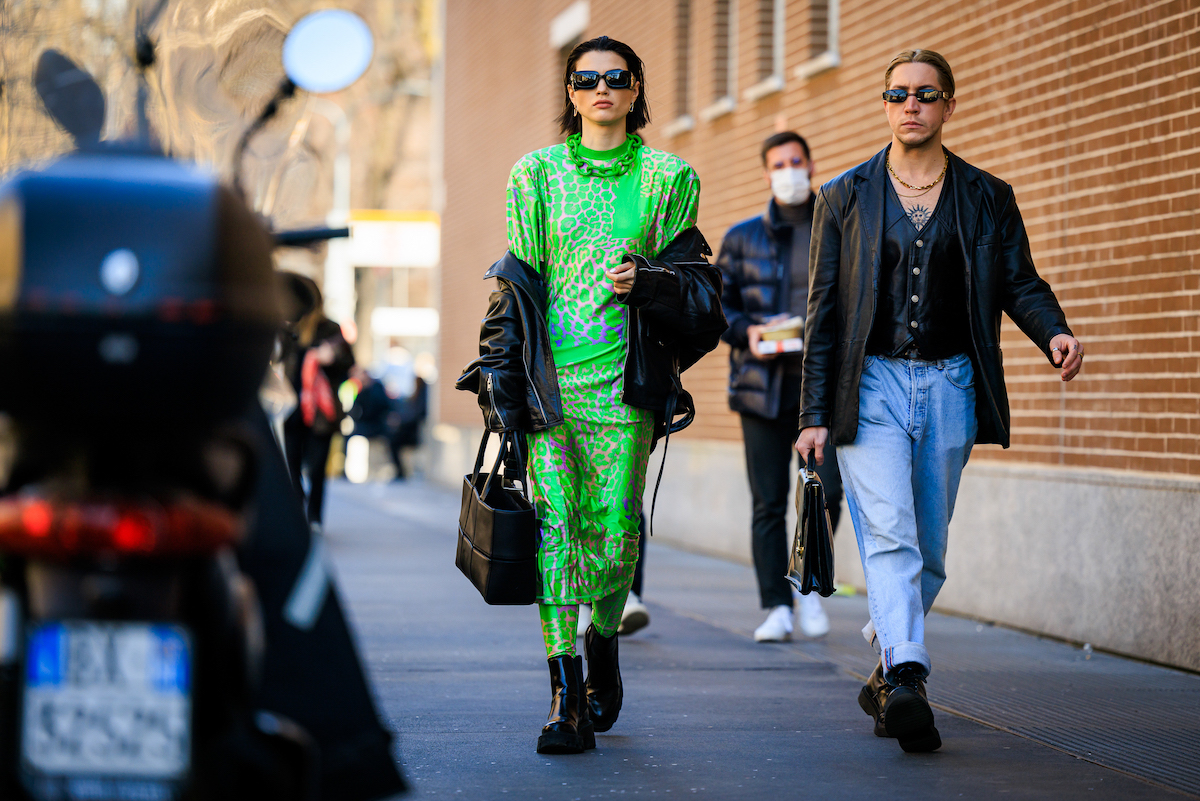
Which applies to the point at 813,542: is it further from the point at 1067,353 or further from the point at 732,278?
the point at 732,278

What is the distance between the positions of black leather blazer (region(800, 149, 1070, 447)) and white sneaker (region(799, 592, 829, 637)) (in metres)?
2.49

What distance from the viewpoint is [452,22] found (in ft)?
80.1

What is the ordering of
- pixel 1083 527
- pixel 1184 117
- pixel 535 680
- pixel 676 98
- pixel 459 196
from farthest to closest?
pixel 459 196 < pixel 676 98 < pixel 1083 527 < pixel 1184 117 < pixel 535 680

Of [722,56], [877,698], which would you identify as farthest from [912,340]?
[722,56]

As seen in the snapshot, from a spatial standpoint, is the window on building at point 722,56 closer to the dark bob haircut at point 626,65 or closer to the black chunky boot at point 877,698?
the dark bob haircut at point 626,65

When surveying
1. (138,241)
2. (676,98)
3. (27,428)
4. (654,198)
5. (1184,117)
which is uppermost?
(676,98)

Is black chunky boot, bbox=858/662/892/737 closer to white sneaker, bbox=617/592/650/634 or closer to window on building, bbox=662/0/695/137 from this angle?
white sneaker, bbox=617/592/650/634

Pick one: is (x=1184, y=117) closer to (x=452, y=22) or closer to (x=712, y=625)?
(x=712, y=625)

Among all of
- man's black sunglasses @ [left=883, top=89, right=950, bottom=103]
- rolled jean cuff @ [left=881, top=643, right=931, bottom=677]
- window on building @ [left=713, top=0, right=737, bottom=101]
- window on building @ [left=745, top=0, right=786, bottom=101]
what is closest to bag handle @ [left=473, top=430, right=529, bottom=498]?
rolled jean cuff @ [left=881, top=643, right=931, bottom=677]

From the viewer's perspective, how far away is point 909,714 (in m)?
4.82

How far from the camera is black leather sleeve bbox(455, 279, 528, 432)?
15.7ft

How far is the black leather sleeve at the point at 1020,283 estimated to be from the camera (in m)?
5.10

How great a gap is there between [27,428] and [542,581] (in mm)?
2771

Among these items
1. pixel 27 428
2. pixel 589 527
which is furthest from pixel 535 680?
pixel 27 428
